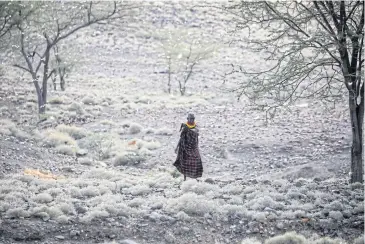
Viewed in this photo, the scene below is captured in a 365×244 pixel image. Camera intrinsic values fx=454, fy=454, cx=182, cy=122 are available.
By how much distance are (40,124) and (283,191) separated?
14.5 metres

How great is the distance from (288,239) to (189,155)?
4.44m

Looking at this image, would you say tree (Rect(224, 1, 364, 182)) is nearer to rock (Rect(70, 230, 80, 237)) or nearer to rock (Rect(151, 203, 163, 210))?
rock (Rect(151, 203, 163, 210))

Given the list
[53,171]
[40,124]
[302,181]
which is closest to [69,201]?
[53,171]

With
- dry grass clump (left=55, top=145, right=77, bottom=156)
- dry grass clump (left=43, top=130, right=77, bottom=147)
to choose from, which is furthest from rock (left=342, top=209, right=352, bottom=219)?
dry grass clump (left=43, top=130, right=77, bottom=147)

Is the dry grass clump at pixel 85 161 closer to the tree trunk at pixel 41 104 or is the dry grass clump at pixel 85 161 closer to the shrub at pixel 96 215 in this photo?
the shrub at pixel 96 215

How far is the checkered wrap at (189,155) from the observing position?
10742 mm

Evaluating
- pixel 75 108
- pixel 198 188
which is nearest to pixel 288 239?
pixel 198 188

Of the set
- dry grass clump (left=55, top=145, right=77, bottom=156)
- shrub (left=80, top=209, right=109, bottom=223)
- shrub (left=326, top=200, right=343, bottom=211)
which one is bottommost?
shrub (left=80, top=209, right=109, bottom=223)

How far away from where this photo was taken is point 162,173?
12.8m

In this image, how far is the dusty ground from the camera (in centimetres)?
Answer: 744

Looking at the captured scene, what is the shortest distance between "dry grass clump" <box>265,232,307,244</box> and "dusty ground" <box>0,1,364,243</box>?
0.43 feet

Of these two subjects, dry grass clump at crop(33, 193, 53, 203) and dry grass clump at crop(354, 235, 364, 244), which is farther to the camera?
dry grass clump at crop(33, 193, 53, 203)

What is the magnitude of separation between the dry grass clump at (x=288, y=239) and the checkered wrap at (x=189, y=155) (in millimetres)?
4255

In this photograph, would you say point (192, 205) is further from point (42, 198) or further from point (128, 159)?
point (128, 159)
